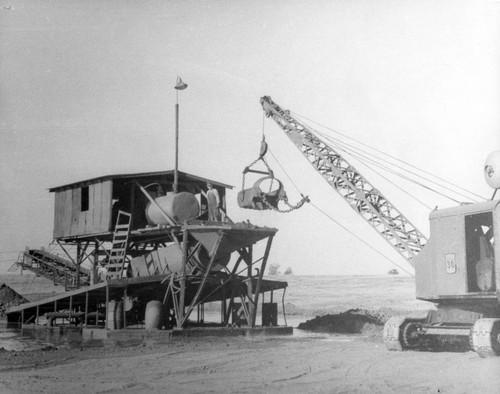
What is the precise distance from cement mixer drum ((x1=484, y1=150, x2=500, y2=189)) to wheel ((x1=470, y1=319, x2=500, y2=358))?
3090 mm

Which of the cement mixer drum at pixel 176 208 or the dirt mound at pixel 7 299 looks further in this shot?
the dirt mound at pixel 7 299

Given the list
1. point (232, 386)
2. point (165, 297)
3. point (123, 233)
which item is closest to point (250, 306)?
point (165, 297)

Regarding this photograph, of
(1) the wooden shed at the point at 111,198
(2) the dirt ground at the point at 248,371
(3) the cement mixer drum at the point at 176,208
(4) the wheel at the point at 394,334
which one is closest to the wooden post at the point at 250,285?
(3) the cement mixer drum at the point at 176,208

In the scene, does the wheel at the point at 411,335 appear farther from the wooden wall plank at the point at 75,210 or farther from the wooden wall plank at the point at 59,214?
the wooden wall plank at the point at 59,214

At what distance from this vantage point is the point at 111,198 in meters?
24.6

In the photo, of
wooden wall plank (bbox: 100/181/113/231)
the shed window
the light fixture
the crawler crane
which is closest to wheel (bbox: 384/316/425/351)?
the crawler crane

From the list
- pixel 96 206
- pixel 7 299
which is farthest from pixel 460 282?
pixel 7 299

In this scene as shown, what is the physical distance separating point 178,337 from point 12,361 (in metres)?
6.71

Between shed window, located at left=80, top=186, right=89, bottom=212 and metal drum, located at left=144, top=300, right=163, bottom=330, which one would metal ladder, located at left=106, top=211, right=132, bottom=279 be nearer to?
shed window, located at left=80, top=186, right=89, bottom=212

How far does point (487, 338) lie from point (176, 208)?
1239 centimetres

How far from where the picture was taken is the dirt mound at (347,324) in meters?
25.1

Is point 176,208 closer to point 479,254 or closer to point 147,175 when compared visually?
point 147,175

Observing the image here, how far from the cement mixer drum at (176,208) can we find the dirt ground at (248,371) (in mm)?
6842

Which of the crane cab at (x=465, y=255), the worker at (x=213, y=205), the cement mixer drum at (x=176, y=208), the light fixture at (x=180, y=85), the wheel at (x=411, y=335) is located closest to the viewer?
the crane cab at (x=465, y=255)
